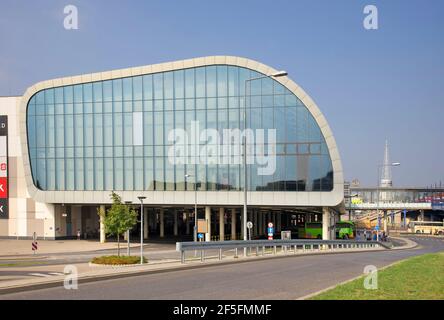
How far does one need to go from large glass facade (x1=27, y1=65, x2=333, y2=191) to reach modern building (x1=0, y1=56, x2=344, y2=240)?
108 millimetres

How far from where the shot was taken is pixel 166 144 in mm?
58375

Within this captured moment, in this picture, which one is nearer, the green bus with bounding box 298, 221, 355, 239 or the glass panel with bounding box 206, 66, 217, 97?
the glass panel with bounding box 206, 66, 217, 97

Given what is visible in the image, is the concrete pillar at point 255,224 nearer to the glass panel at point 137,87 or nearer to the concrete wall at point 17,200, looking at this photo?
the concrete wall at point 17,200

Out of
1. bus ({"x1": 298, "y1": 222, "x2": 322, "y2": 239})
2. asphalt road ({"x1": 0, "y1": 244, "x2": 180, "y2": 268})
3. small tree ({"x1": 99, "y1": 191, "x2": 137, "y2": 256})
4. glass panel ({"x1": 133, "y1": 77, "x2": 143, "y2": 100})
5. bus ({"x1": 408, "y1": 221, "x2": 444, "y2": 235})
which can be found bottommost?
bus ({"x1": 408, "y1": 221, "x2": 444, "y2": 235})

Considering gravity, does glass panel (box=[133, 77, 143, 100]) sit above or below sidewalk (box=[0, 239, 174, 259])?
above

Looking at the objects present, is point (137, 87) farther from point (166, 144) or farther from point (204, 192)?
point (204, 192)

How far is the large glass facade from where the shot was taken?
55.2 metres

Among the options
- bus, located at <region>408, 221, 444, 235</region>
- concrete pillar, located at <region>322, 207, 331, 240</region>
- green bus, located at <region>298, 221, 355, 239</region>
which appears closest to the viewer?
concrete pillar, located at <region>322, 207, 331, 240</region>

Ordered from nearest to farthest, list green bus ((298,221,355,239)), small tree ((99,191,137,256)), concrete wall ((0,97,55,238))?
1. small tree ((99,191,137,256))
2. concrete wall ((0,97,55,238))
3. green bus ((298,221,355,239))

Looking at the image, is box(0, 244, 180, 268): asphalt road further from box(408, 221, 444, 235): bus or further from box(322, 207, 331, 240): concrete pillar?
box(408, 221, 444, 235): bus

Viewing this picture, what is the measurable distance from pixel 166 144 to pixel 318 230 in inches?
851

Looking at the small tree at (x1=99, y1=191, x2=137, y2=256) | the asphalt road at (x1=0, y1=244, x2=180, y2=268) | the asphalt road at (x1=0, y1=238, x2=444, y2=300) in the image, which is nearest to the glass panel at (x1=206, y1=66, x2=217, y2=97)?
the asphalt road at (x1=0, y1=244, x2=180, y2=268)

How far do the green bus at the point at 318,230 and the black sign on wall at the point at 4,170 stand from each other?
36212mm

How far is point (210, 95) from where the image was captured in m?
57.4
